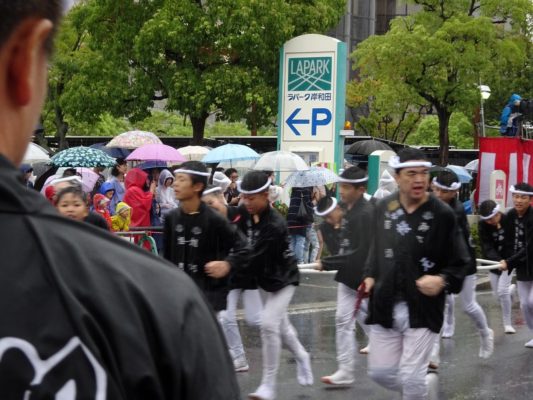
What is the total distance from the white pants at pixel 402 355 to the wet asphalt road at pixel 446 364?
1366mm

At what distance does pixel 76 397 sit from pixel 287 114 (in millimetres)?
20544

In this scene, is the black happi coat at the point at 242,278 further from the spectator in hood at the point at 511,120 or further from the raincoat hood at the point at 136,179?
the spectator in hood at the point at 511,120

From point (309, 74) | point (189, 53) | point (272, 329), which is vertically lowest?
point (272, 329)

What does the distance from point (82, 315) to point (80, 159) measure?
1692cm

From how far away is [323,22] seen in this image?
27.2 m

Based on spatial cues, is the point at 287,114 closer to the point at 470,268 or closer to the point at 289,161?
the point at 289,161

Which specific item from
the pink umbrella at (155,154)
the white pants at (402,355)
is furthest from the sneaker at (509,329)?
the pink umbrella at (155,154)

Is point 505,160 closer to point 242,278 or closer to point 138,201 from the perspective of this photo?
point 138,201

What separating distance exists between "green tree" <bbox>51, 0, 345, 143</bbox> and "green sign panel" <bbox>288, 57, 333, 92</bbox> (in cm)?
392

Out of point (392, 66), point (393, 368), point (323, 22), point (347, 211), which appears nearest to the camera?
point (393, 368)

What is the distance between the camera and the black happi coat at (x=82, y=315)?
1.41 m

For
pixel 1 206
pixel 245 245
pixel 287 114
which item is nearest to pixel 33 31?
pixel 1 206

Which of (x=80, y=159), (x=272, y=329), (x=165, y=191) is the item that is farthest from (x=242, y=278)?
(x=80, y=159)

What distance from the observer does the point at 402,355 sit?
23.6 ft
